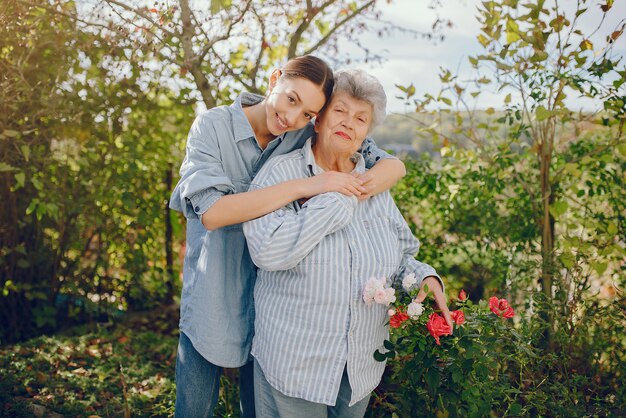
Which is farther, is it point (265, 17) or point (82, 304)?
point (82, 304)

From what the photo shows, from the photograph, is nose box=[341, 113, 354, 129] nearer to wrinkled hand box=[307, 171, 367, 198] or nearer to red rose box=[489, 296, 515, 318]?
wrinkled hand box=[307, 171, 367, 198]

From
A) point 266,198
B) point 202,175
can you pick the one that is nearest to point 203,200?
point 202,175

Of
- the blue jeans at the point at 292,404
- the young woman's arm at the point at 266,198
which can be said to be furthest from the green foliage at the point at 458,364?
the young woman's arm at the point at 266,198

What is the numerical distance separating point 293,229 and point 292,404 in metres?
0.65

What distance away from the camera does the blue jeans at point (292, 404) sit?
2119 mm

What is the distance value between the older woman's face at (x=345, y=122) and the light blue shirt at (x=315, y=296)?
0.25 m

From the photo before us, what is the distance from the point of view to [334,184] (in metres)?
2.08

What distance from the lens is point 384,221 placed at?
7.50 ft

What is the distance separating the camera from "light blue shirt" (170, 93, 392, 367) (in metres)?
2.24

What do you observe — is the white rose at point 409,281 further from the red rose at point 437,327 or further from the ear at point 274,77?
the ear at point 274,77

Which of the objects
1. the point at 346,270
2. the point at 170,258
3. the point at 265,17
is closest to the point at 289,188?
the point at 346,270

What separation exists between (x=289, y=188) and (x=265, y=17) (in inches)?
73.0

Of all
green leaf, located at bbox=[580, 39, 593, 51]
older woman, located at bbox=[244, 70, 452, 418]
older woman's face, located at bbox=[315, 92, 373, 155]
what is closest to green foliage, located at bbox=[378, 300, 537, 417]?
older woman, located at bbox=[244, 70, 452, 418]

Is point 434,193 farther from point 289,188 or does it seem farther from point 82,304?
point 82,304
